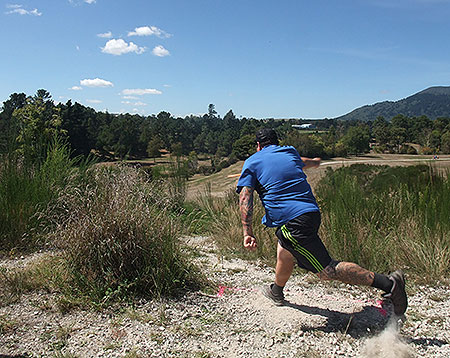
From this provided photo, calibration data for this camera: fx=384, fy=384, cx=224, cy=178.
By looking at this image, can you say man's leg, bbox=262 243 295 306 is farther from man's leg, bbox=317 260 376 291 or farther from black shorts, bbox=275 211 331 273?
man's leg, bbox=317 260 376 291

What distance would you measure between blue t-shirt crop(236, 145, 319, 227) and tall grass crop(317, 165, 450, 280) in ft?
5.44

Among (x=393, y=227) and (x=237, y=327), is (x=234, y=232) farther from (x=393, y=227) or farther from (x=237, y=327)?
(x=237, y=327)

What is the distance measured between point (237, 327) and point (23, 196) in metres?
3.54

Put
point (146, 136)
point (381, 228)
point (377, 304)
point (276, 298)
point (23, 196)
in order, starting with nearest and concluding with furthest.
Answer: point (276, 298) < point (377, 304) < point (23, 196) < point (381, 228) < point (146, 136)

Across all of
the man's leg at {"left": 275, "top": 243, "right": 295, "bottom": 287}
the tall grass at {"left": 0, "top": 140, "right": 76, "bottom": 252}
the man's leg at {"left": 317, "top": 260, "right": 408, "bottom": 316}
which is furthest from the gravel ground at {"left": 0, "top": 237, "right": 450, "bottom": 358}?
the tall grass at {"left": 0, "top": 140, "right": 76, "bottom": 252}

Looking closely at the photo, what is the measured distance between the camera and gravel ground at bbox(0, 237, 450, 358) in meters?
2.73

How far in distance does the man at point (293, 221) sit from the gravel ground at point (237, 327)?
323 mm

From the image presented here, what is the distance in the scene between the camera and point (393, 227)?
4.96 m

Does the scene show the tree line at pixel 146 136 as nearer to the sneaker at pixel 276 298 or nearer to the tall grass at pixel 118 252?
the tall grass at pixel 118 252

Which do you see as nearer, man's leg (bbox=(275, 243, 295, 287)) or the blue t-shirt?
the blue t-shirt

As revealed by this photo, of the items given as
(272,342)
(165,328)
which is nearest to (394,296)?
(272,342)

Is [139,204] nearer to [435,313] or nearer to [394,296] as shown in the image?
[394,296]

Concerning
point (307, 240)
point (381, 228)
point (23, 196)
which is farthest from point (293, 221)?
point (23, 196)

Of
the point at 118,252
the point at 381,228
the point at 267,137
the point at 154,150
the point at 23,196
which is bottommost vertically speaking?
the point at 381,228
